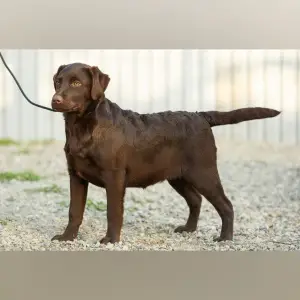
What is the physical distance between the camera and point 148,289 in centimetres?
227

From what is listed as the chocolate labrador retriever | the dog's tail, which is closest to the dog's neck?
the chocolate labrador retriever

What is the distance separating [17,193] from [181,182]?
1.92 feet

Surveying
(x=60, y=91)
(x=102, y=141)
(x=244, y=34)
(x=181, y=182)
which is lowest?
(x=181, y=182)

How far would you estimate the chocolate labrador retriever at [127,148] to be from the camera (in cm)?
216

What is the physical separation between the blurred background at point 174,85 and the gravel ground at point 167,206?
7 centimetres

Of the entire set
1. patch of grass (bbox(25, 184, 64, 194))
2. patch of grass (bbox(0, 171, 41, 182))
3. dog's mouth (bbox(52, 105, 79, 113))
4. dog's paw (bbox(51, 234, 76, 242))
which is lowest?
dog's paw (bbox(51, 234, 76, 242))

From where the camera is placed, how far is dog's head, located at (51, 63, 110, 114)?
2.12 m

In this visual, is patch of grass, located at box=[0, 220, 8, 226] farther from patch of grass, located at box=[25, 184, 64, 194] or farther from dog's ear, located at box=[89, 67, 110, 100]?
dog's ear, located at box=[89, 67, 110, 100]

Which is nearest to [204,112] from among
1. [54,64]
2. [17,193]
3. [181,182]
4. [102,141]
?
[181,182]

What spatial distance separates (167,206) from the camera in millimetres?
2475

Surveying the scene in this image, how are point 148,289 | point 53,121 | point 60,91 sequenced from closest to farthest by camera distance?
point 60,91
point 148,289
point 53,121

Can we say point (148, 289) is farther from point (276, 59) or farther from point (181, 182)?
point (276, 59)

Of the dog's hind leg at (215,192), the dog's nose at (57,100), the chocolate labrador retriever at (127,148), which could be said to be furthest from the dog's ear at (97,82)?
the dog's hind leg at (215,192)

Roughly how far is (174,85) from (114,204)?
506mm
